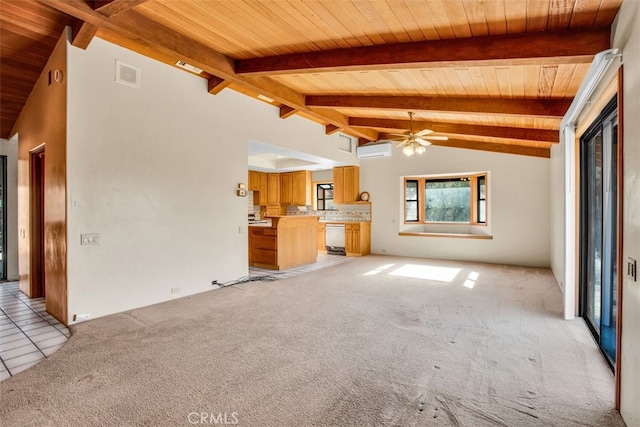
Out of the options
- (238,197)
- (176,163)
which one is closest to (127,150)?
(176,163)

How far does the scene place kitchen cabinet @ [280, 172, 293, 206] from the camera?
9.87 m

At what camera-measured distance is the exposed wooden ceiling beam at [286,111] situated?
5996 mm

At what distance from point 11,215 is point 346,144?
22.9 feet

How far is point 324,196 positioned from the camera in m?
9.96

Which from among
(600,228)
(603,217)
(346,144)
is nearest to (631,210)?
(603,217)

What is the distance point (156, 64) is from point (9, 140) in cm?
383

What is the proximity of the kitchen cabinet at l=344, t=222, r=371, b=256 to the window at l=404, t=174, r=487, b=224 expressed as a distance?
113 centimetres

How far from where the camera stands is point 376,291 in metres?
4.84

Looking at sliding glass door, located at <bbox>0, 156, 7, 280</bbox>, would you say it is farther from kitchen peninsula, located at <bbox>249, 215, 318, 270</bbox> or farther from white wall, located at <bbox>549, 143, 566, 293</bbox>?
white wall, located at <bbox>549, 143, 566, 293</bbox>

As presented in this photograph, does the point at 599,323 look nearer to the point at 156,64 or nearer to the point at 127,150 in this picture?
the point at 127,150

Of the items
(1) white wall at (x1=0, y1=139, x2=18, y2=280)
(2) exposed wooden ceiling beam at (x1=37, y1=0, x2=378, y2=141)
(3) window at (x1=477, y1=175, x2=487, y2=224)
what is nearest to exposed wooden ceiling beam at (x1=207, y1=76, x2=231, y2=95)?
(2) exposed wooden ceiling beam at (x1=37, y1=0, x2=378, y2=141)

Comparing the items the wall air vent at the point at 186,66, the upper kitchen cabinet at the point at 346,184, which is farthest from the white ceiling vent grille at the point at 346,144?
the wall air vent at the point at 186,66

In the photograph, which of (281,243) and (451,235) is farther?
(451,235)

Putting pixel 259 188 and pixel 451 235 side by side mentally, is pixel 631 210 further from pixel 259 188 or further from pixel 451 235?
pixel 259 188
